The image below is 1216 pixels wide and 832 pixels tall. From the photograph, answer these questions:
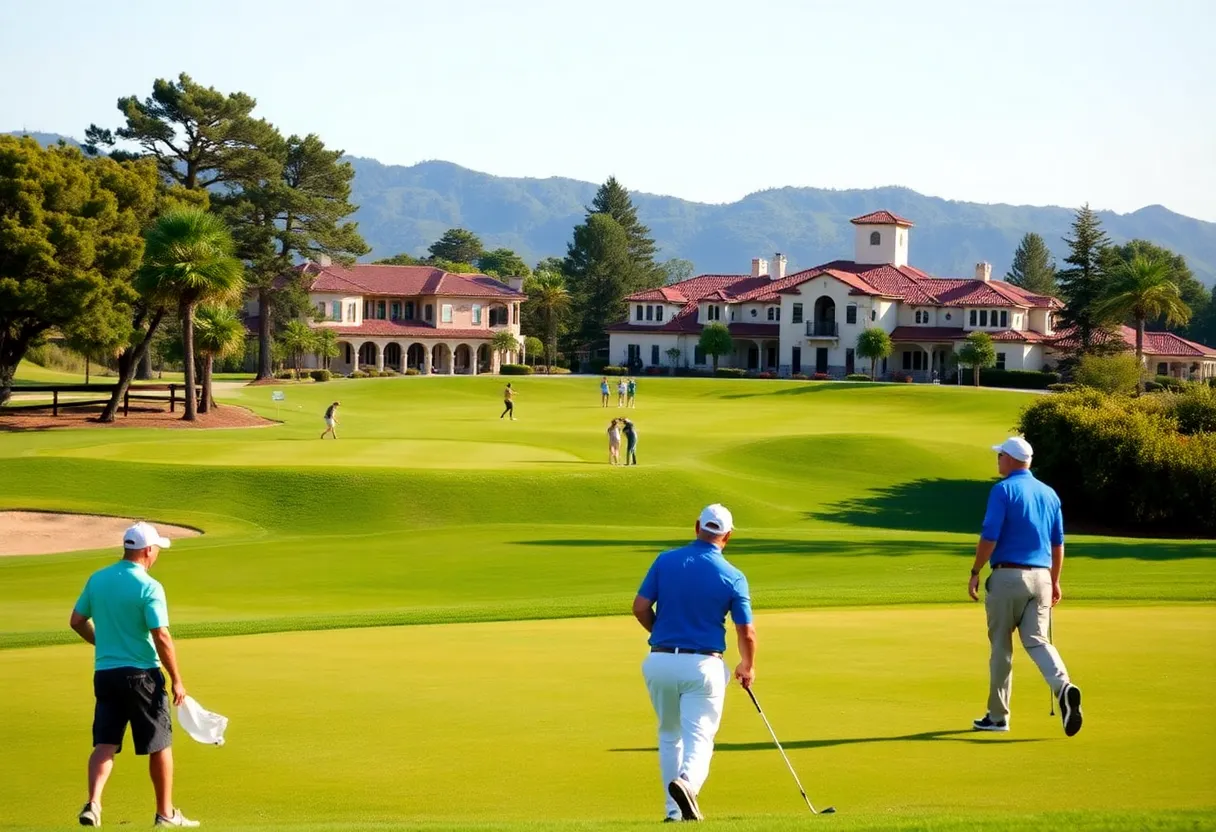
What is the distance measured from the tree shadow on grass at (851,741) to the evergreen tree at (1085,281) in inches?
3465

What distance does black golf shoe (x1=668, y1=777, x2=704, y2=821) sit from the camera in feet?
28.1

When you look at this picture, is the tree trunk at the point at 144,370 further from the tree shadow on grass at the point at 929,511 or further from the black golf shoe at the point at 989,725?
Result: the black golf shoe at the point at 989,725

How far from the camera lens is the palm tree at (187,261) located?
57.5m

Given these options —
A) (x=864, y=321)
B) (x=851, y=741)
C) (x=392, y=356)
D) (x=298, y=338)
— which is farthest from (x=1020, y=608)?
(x=392, y=356)

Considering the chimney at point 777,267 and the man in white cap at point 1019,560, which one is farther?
the chimney at point 777,267

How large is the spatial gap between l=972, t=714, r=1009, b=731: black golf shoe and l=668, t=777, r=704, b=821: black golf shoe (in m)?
3.59

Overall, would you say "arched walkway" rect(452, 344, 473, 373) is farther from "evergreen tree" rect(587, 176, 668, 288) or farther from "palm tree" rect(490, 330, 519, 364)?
"evergreen tree" rect(587, 176, 668, 288)

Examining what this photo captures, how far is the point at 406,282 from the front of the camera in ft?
390

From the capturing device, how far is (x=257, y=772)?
10555 millimetres

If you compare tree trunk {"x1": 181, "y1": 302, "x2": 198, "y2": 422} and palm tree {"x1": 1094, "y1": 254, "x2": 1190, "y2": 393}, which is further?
palm tree {"x1": 1094, "y1": 254, "x2": 1190, "y2": 393}

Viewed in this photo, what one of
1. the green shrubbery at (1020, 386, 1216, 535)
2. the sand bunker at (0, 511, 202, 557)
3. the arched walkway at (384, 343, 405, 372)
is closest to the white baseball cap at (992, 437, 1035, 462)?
the sand bunker at (0, 511, 202, 557)

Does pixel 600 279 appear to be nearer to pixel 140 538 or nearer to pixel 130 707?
pixel 140 538

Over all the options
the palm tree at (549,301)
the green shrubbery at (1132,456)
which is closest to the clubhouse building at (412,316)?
the palm tree at (549,301)

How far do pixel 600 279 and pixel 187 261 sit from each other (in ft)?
269
